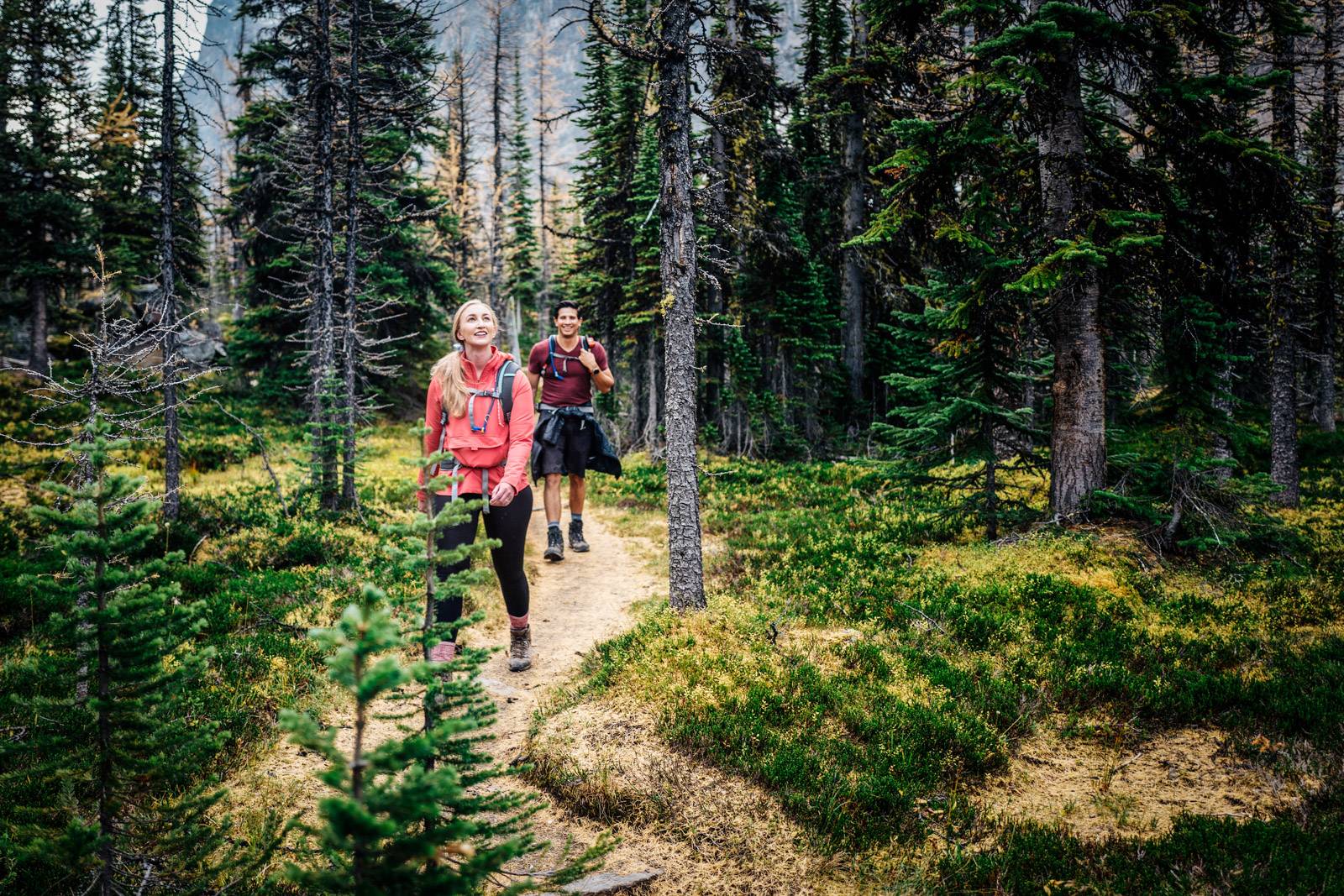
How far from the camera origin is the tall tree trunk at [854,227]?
20766mm

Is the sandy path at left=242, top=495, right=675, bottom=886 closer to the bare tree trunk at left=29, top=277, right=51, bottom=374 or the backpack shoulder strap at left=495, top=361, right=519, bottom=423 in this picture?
the backpack shoulder strap at left=495, top=361, right=519, bottom=423

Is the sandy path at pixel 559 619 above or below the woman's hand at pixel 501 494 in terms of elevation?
below

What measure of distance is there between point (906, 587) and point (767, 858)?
14.8 feet

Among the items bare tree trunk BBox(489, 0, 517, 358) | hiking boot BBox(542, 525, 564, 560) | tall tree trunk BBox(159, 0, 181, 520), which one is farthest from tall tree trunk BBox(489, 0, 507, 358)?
hiking boot BBox(542, 525, 564, 560)

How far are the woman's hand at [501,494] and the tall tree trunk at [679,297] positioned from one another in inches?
84.3

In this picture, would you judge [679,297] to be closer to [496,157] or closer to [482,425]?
[482,425]

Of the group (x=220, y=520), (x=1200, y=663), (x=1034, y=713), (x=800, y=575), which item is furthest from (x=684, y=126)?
(x=220, y=520)

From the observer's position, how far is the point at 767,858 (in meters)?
4.09

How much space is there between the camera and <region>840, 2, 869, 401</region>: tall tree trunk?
68.1 ft

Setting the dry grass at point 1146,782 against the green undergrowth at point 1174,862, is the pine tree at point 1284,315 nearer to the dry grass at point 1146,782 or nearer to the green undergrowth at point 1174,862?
the dry grass at point 1146,782

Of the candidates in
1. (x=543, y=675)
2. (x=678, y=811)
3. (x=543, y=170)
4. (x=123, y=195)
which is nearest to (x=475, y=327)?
(x=543, y=675)

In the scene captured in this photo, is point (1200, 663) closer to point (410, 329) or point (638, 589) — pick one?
point (638, 589)

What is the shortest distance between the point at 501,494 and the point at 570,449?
14.1 ft

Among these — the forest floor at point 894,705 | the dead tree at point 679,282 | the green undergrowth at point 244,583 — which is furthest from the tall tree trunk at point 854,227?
the green undergrowth at point 244,583
